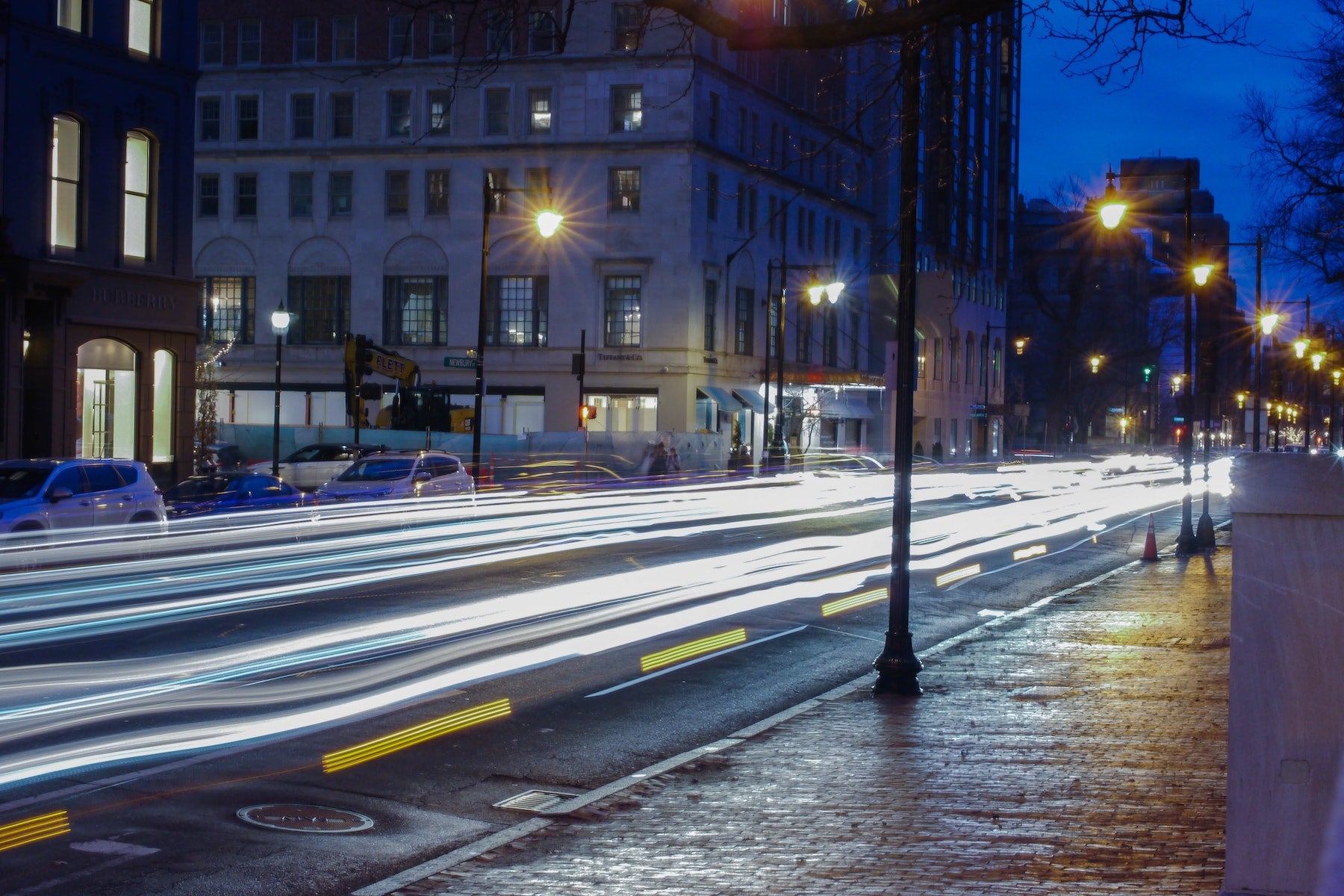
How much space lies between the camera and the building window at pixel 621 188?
64.3 m

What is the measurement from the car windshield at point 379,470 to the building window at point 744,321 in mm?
39066

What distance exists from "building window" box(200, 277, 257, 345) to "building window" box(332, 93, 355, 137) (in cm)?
843

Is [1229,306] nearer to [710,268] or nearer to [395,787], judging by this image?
[710,268]

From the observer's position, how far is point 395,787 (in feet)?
30.1

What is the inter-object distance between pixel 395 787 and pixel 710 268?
57212mm

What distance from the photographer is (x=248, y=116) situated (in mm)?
68250

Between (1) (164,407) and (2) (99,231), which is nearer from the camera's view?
(2) (99,231)

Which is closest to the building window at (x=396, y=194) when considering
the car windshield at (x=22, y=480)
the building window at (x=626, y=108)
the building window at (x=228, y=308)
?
the building window at (x=228, y=308)

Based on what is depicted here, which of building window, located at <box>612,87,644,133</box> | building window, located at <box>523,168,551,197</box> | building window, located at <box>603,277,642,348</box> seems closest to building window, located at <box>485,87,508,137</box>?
building window, located at <box>523,168,551,197</box>

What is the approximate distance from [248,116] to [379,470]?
144ft

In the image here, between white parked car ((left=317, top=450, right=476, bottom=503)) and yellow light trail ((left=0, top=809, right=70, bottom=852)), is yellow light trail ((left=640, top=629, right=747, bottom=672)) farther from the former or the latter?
white parked car ((left=317, top=450, right=476, bottom=503))

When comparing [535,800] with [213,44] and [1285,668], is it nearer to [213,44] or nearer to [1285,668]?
[1285,668]

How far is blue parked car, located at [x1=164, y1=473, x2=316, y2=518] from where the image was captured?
25438 mm

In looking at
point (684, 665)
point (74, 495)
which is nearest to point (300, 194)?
point (74, 495)
